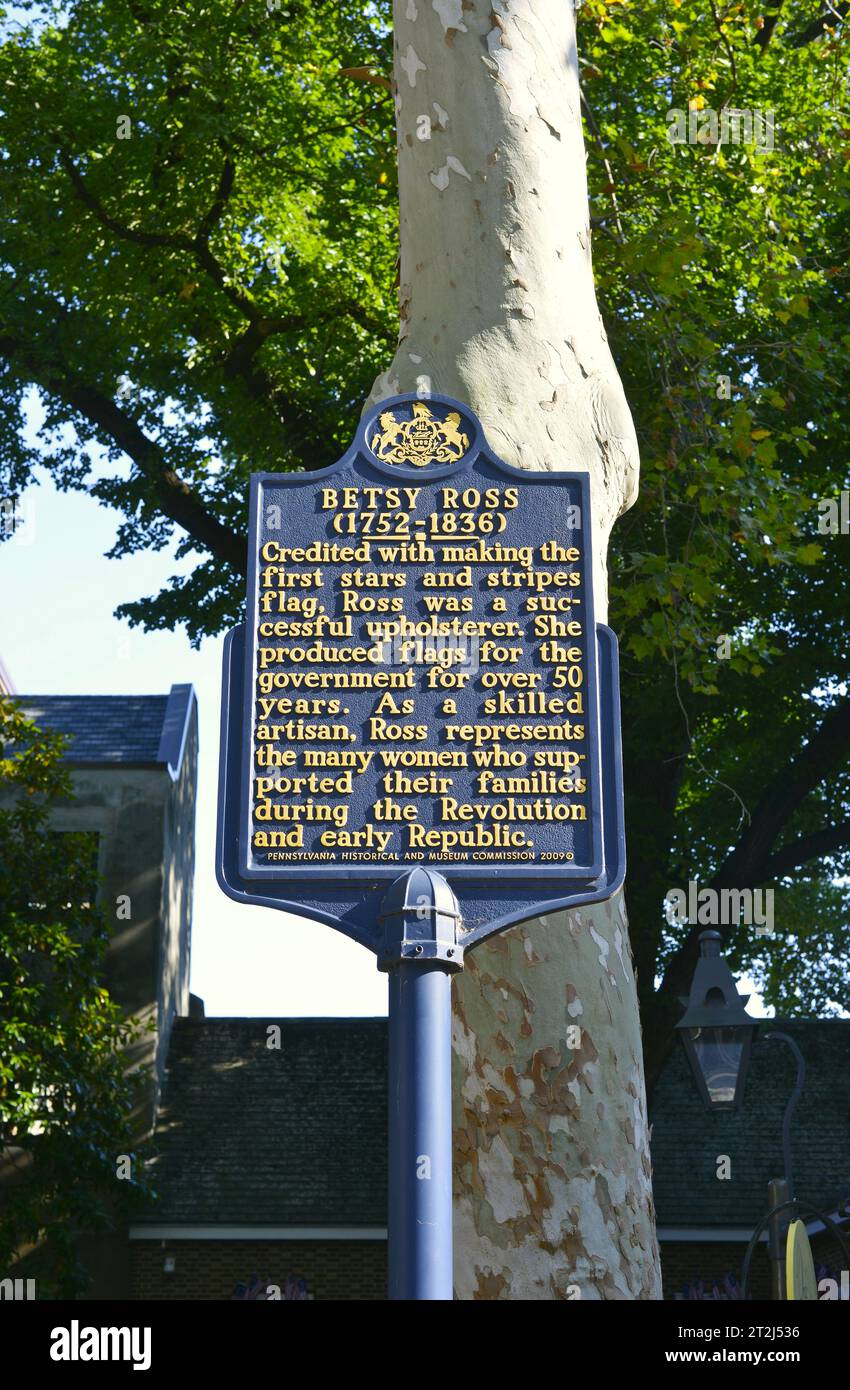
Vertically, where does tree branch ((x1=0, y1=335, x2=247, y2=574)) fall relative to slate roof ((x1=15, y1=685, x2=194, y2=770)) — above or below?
above

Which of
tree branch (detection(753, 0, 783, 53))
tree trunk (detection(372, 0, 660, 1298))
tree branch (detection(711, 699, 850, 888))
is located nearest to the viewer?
tree trunk (detection(372, 0, 660, 1298))

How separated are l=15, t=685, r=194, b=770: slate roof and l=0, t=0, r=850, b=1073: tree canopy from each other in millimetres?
3773

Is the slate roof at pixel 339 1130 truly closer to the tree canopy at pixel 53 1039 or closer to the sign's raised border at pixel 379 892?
the tree canopy at pixel 53 1039

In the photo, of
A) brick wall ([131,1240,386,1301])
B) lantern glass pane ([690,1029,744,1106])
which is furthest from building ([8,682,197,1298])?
lantern glass pane ([690,1029,744,1106])

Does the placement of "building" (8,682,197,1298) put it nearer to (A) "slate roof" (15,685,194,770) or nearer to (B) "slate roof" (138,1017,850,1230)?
(A) "slate roof" (15,685,194,770)

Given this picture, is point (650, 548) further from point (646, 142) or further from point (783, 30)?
point (783, 30)

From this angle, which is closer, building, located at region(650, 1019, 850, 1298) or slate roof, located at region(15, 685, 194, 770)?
building, located at region(650, 1019, 850, 1298)

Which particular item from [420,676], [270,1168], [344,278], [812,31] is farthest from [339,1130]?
[420,676]

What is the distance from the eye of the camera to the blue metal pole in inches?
177

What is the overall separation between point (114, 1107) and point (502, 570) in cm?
1121

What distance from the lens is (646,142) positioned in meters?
16.2

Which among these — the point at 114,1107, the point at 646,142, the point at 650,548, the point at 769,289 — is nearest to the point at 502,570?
the point at 769,289

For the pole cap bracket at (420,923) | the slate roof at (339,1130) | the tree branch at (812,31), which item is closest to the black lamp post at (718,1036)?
the pole cap bracket at (420,923)

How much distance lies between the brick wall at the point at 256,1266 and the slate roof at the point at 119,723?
6649mm
